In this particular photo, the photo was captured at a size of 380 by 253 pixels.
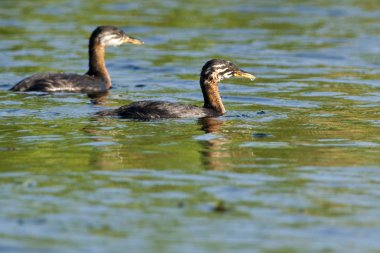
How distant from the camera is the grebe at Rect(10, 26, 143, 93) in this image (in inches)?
772

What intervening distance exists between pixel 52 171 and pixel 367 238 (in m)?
4.19

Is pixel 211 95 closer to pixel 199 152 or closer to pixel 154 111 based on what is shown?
pixel 154 111

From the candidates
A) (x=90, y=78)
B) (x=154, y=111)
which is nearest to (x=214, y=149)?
(x=154, y=111)

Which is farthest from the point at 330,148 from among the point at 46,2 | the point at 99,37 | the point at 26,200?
the point at 46,2

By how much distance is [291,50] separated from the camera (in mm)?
25672

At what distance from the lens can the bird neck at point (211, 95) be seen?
17.3 meters

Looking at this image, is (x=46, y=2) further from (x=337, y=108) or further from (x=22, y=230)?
(x=22, y=230)

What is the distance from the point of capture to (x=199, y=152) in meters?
13.6

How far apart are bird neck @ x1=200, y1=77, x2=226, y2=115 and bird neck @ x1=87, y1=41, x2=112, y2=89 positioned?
166 inches

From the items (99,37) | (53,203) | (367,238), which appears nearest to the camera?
(367,238)

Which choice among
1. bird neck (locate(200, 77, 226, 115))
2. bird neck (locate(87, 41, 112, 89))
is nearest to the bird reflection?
bird neck (locate(200, 77, 226, 115))

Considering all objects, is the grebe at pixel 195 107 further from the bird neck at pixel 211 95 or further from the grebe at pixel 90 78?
the grebe at pixel 90 78

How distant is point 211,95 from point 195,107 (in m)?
0.68

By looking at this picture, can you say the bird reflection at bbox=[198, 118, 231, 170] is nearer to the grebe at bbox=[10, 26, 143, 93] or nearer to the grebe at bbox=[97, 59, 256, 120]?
the grebe at bbox=[97, 59, 256, 120]
